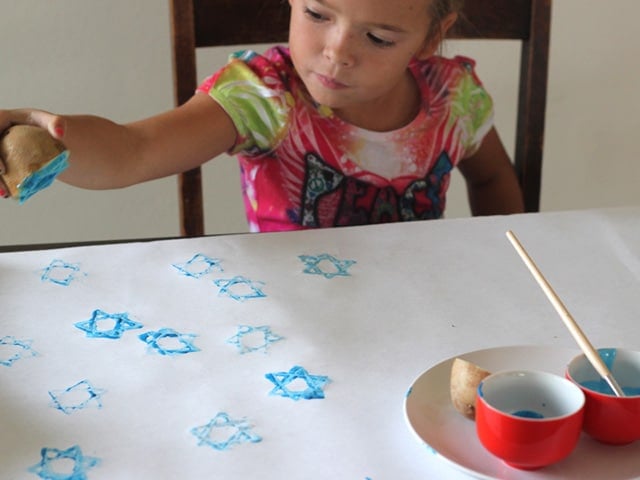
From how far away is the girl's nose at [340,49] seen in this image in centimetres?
97

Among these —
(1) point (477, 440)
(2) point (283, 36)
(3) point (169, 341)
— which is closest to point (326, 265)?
(3) point (169, 341)

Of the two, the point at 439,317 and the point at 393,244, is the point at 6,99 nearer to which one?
the point at 393,244

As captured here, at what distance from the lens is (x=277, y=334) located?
2.41 feet

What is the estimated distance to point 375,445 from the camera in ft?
1.92

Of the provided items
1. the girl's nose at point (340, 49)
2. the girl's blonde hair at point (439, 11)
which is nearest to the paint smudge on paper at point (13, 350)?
the girl's nose at point (340, 49)

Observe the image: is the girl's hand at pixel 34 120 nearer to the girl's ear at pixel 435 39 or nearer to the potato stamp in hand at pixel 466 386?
the potato stamp in hand at pixel 466 386

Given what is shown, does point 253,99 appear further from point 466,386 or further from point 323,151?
point 466,386

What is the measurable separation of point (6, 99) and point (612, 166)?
127cm

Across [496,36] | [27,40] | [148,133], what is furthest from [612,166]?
[148,133]

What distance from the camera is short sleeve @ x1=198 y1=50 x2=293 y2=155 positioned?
Result: 1.08 metres

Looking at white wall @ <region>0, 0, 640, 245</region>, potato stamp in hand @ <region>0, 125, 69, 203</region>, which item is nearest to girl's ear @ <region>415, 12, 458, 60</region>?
potato stamp in hand @ <region>0, 125, 69, 203</region>

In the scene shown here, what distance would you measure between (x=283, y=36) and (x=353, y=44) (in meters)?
0.23

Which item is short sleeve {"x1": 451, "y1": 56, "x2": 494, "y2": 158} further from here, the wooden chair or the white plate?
the white plate

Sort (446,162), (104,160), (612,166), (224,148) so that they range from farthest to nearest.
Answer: (612,166) < (446,162) < (224,148) < (104,160)
